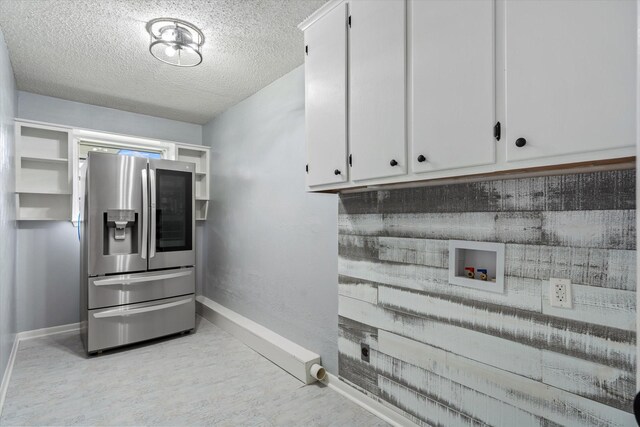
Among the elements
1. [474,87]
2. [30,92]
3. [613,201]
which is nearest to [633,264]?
[613,201]

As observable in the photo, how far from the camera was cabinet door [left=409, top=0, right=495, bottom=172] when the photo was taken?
1.20 meters

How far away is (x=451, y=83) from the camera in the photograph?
129 cm

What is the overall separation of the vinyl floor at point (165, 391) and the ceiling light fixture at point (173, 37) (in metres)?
2.41

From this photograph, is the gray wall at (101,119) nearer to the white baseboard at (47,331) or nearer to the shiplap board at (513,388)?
the white baseboard at (47,331)

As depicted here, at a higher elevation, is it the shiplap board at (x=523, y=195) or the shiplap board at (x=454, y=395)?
the shiplap board at (x=523, y=195)

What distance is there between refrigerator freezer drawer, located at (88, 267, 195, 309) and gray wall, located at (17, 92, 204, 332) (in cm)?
104

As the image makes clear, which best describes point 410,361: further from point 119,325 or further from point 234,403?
point 119,325

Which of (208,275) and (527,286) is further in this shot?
(208,275)

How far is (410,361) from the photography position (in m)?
1.82

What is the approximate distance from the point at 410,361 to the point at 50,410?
7.54 feet

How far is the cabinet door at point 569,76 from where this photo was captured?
3.01ft

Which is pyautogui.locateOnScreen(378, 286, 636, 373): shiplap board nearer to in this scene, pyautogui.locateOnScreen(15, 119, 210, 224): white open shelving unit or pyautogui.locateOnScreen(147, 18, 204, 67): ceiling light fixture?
pyautogui.locateOnScreen(147, 18, 204, 67): ceiling light fixture

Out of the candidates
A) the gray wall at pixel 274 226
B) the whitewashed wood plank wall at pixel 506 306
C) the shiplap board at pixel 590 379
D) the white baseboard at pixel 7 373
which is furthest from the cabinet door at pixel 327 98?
the white baseboard at pixel 7 373

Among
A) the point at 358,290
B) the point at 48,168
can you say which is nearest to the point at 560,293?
the point at 358,290
